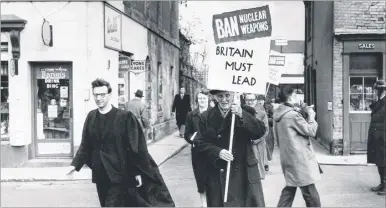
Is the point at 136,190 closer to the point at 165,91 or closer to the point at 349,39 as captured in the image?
the point at 349,39


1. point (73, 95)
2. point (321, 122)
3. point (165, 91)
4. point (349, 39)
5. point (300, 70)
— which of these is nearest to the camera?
point (73, 95)

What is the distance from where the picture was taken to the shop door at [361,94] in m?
14.4

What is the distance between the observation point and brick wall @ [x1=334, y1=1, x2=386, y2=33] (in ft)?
47.0

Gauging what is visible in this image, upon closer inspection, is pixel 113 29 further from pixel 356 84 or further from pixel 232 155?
pixel 232 155

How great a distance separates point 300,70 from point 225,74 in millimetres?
35658

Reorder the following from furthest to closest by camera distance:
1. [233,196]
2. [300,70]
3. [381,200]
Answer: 1. [300,70]
2. [381,200]
3. [233,196]

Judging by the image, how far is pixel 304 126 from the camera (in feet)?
20.5

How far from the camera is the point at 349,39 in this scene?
562 inches

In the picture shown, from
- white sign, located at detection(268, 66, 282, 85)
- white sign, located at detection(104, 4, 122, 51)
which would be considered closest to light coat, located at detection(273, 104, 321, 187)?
white sign, located at detection(104, 4, 122, 51)

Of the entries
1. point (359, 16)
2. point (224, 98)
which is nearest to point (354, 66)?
point (359, 16)

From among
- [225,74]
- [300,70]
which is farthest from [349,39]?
[300,70]

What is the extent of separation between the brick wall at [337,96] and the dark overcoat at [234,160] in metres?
10.0

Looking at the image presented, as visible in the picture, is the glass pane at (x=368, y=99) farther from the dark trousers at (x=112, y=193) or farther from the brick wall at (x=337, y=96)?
the dark trousers at (x=112, y=193)

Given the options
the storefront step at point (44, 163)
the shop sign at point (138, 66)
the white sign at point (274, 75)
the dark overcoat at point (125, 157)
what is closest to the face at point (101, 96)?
the dark overcoat at point (125, 157)
